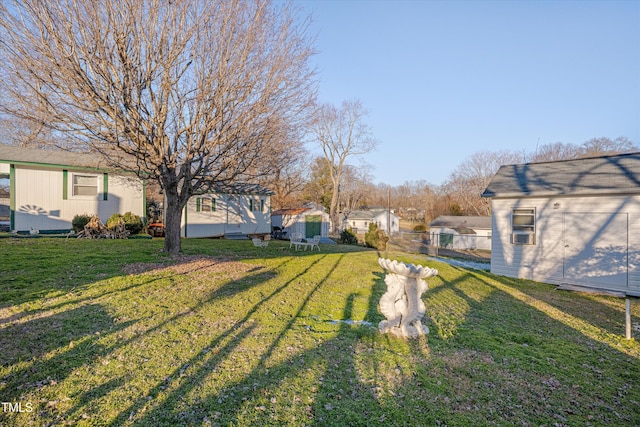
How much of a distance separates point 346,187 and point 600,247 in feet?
114

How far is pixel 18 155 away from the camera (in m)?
12.6

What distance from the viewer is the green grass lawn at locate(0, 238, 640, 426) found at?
8.90 ft

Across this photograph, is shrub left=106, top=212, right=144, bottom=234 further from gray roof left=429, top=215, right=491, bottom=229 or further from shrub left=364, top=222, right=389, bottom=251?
gray roof left=429, top=215, right=491, bottom=229

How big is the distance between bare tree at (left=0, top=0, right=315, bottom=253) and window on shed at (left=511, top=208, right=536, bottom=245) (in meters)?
8.29

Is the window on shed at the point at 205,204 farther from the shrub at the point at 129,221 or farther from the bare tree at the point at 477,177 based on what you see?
the bare tree at the point at 477,177

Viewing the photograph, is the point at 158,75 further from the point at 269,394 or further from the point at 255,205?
the point at 255,205

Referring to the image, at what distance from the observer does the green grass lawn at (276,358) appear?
8.90 feet

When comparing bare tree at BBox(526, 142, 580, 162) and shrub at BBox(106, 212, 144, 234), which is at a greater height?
bare tree at BBox(526, 142, 580, 162)

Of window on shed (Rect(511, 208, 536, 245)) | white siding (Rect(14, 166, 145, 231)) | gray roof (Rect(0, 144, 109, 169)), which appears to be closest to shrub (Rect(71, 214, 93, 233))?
white siding (Rect(14, 166, 145, 231))

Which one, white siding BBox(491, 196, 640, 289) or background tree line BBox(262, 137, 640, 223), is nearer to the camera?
white siding BBox(491, 196, 640, 289)

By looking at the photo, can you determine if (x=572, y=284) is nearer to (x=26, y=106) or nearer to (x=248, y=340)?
(x=248, y=340)

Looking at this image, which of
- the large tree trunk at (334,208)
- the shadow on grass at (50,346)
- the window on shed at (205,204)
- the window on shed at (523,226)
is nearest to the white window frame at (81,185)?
the window on shed at (205,204)

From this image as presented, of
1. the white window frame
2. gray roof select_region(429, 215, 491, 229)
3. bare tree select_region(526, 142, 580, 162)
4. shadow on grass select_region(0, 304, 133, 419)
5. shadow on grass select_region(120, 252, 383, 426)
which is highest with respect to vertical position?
bare tree select_region(526, 142, 580, 162)

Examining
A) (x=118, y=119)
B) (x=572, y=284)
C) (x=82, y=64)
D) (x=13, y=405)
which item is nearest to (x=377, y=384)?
(x=13, y=405)
